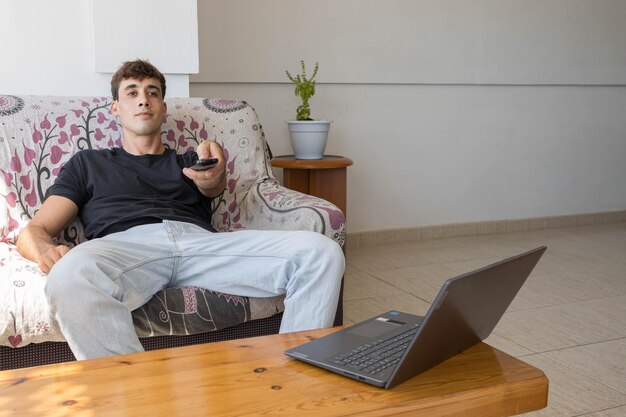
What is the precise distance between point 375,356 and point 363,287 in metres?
2.18

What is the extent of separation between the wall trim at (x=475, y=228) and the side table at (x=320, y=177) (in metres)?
0.73

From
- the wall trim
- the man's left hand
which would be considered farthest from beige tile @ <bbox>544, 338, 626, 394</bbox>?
the wall trim

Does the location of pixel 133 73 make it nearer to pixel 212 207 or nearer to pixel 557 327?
pixel 212 207

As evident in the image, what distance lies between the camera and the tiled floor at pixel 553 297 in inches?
91.6

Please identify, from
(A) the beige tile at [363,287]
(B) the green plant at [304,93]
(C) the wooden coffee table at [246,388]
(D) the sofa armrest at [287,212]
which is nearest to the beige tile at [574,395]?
(D) the sofa armrest at [287,212]

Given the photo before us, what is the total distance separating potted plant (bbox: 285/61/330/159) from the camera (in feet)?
11.8

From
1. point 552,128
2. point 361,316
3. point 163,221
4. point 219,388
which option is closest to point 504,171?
point 552,128

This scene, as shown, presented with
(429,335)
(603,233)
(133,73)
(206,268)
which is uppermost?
(133,73)

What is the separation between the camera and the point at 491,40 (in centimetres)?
455

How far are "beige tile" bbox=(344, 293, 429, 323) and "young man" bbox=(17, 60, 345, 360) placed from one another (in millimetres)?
914

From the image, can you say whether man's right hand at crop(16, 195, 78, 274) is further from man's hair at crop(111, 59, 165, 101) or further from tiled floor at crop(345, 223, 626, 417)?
tiled floor at crop(345, 223, 626, 417)

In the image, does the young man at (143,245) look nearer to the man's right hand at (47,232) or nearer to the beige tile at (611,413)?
the man's right hand at (47,232)

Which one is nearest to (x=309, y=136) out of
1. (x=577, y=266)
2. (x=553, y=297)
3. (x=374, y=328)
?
(x=553, y=297)

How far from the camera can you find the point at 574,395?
7.25 feet
